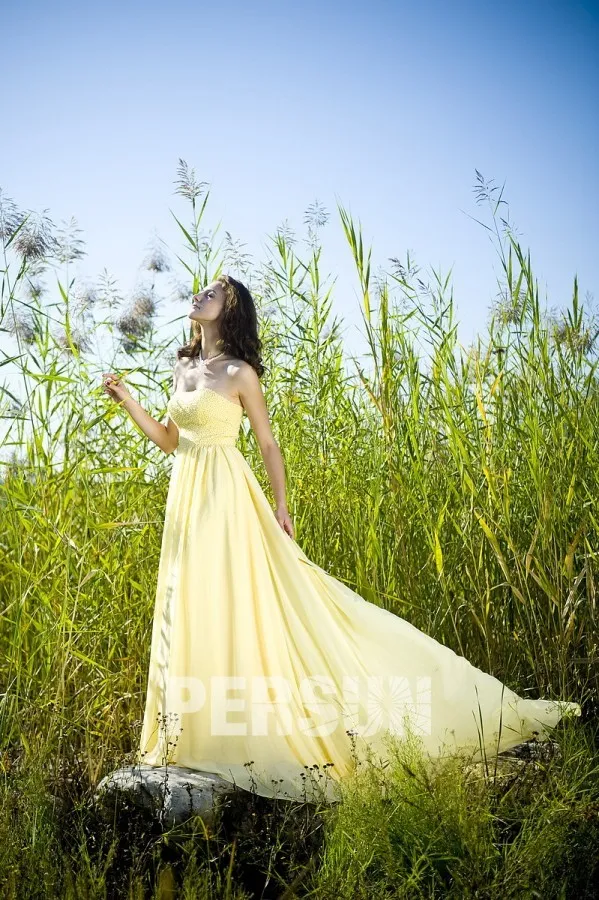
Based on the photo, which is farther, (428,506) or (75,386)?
(428,506)

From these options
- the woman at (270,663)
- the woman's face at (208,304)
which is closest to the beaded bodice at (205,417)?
the woman at (270,663)

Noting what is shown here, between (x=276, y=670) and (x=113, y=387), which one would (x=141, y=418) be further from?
(x=276, y=670)

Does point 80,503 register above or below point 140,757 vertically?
above

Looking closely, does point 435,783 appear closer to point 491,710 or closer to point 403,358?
point 491,710

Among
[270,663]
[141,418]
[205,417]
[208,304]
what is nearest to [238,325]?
[208,304]

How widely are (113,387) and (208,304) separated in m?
0.43

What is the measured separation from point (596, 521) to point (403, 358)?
92 centimetres

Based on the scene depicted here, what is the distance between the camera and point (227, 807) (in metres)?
2.46

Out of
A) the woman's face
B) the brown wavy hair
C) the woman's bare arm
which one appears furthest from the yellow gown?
the woman's face

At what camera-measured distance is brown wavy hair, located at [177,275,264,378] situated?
3123 millimetres

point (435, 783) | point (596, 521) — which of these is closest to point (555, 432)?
point (596, 521)

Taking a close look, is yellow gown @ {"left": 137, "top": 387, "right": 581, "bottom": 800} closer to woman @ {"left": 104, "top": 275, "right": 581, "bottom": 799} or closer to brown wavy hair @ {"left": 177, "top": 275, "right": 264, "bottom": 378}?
woman @ {"left": 104, "top": 275, "right": 581, "bottom": 799}

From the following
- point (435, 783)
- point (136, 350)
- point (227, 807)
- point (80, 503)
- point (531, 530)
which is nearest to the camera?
point (435, 783)

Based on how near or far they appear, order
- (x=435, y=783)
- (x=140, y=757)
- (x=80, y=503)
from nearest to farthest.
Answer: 1. (x=435, y=783)
2. (x=140, y=757)
3. (x=80, y=503)
